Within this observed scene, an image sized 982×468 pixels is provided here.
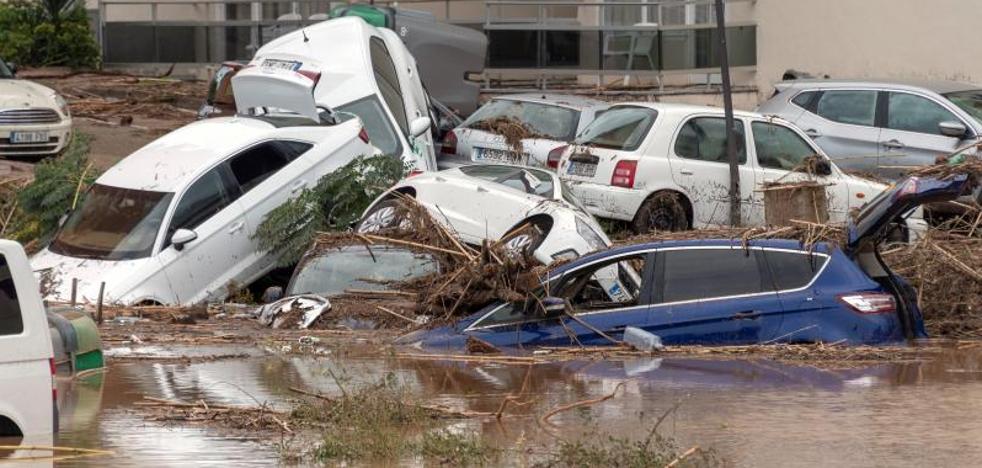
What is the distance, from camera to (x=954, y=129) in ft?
66.3

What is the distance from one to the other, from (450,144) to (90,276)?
628 cm

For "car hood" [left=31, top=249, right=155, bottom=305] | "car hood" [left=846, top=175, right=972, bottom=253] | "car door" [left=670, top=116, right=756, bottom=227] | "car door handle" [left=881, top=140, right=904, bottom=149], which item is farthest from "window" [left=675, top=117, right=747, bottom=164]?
"car hood" [left=31, top=249, right=155, bottom=305]

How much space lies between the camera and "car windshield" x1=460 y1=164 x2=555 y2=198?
1770 cm

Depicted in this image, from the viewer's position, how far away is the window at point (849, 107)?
2116cm

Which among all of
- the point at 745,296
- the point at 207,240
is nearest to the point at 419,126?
the point at 207,240

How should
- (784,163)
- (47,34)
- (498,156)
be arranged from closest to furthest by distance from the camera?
(784,163) → (498,156) → (47,34)

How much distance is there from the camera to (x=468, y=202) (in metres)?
16.8

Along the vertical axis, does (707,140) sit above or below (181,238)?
above

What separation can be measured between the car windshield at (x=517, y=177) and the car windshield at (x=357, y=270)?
211cm

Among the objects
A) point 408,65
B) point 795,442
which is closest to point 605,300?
point 795,442

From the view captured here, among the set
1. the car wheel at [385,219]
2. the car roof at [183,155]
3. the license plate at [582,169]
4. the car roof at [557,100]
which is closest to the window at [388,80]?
the car roof at [557,100]

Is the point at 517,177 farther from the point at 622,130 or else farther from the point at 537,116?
the point at 537,116

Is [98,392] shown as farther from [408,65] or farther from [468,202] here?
[408,65]

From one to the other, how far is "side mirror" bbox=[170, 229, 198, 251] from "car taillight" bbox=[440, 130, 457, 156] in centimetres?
533
